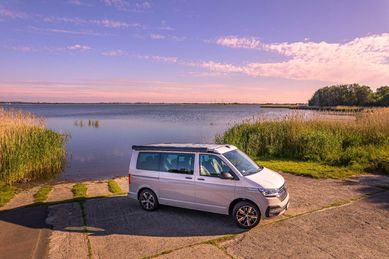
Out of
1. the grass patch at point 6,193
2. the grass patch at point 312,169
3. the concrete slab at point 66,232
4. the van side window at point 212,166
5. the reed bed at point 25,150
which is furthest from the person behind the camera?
the reed bed at point 25,150

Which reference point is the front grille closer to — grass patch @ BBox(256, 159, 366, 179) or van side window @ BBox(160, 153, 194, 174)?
van side window @ BBox(160, 153, 194, 174)

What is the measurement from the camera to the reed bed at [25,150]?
584 inches

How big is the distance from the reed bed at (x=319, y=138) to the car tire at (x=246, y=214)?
29.4 feet

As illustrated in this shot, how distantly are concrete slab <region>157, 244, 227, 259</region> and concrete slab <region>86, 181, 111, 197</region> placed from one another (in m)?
5.84

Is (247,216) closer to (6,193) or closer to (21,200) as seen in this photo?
(21,200)

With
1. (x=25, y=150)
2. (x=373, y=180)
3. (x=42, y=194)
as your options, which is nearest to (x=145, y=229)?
(x=42, y=194)

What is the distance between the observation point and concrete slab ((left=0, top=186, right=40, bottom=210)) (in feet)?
33.7

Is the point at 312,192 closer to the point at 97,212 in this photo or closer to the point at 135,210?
the point at 135,210

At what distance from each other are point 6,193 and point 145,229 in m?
7.14

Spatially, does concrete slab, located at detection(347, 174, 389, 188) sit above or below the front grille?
below

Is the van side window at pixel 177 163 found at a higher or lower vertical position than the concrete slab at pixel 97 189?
higher

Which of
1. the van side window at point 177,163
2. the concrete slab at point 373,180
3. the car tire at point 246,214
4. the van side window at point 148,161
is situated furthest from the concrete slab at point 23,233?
the concrete slab at point 373,180

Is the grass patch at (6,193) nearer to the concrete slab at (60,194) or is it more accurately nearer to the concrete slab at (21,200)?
the concrete slab at (21,200)

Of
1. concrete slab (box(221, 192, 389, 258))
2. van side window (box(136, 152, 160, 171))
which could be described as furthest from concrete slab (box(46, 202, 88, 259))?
concrete slab (box(221, 192, 389, 258))
